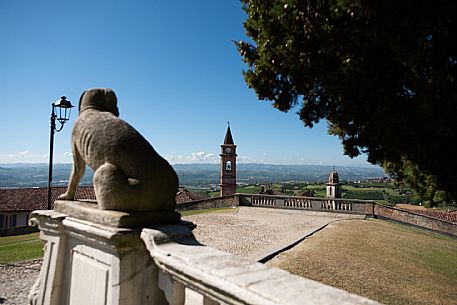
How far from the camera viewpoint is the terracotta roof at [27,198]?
29.7 metres

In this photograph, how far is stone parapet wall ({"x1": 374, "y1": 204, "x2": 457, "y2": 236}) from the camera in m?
16.6

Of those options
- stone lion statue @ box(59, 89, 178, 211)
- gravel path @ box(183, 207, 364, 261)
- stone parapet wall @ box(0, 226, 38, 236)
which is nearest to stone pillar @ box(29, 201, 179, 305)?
stone lion statue @ box(59, 89, 178, 211)

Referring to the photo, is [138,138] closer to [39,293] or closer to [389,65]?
[39,293]

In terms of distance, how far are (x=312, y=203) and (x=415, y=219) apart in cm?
600

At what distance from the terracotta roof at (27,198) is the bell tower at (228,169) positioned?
12.5 metres

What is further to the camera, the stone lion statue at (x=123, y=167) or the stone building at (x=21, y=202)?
the stone building at (x=21, y=202)

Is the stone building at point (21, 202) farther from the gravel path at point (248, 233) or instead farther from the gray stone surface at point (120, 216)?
the gray stone surface at point (120, 216)

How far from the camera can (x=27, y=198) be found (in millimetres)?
31562

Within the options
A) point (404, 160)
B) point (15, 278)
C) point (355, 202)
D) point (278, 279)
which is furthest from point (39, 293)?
point (355, 202)

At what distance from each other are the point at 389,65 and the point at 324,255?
19.8 ft

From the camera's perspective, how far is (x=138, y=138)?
9.39ft

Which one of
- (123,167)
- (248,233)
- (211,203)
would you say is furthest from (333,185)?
(123,167)

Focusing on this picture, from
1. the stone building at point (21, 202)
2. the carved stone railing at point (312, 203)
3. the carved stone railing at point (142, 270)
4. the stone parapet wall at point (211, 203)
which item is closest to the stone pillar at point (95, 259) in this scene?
the carved stone railing at point (142, 270)

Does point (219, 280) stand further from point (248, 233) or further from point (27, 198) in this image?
point (27, 198)
